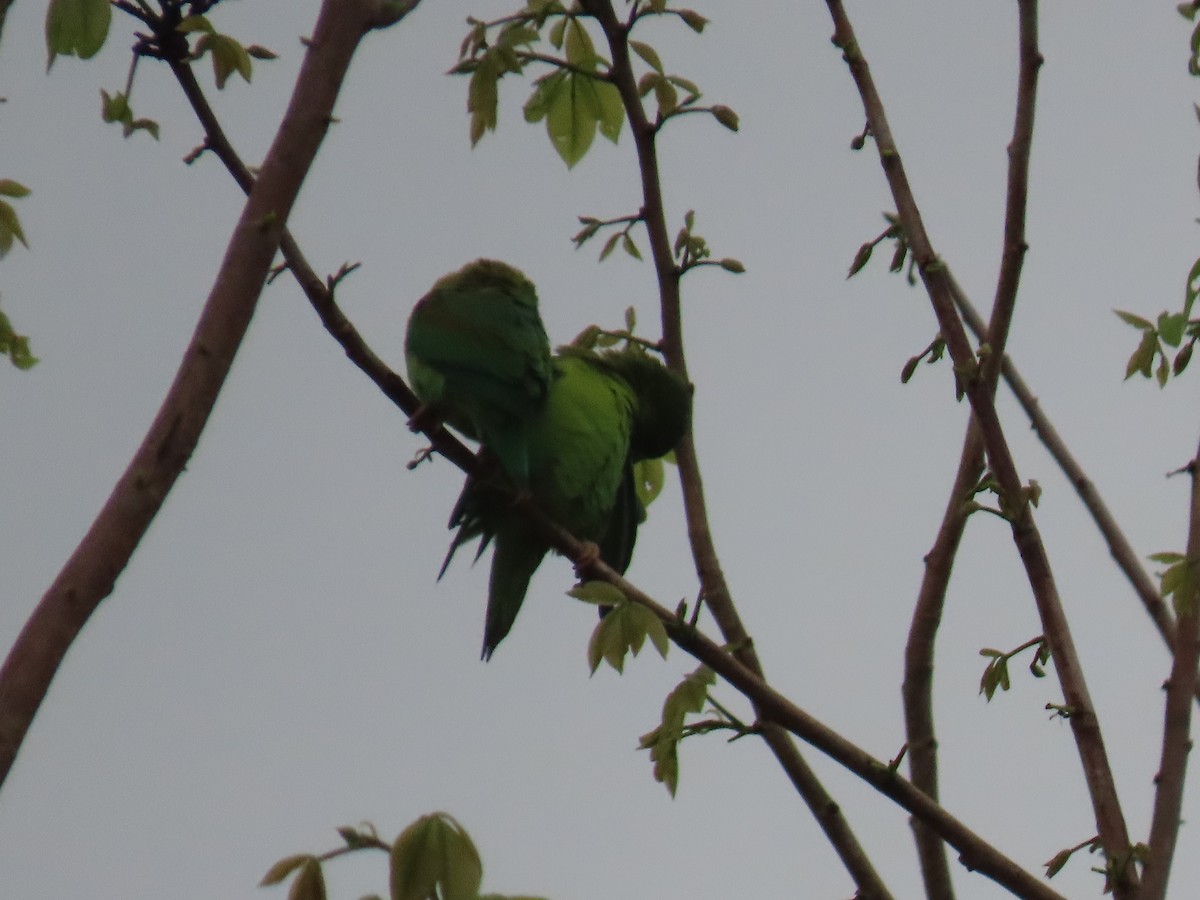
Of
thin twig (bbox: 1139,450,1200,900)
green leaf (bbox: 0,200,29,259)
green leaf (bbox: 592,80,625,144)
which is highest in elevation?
green leaf (bbox: 592,80,625,144)

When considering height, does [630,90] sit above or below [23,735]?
above

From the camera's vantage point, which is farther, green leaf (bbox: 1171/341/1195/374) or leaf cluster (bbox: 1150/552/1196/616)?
green leaf (bbox: 1171/341/1195/374)

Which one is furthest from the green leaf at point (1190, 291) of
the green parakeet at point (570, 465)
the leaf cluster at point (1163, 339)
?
the green parakeet at point (570, 465)

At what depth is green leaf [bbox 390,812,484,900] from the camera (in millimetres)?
1815

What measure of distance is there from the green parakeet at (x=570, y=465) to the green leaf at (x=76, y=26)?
1.98m

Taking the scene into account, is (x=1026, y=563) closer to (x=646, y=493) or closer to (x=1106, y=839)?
(x=1106, y=839)

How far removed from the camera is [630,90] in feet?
12.1

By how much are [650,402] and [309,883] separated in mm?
2777

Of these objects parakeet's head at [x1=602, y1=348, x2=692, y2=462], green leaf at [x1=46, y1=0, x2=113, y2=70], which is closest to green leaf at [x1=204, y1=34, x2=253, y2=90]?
green leaf at [x1=46, y1=0, x2=113, y2=70]

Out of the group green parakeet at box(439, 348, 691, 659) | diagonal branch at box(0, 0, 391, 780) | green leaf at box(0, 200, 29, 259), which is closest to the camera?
diagonal branch at box(0, 0, 391, 780)

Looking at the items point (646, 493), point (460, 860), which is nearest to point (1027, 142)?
point (646, 493)

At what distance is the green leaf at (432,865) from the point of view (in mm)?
1815

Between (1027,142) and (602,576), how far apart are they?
1.27m

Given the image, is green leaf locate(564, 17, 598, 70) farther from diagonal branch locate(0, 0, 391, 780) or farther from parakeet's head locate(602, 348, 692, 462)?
diagonal branch locate(0, 0, 391, 780)
